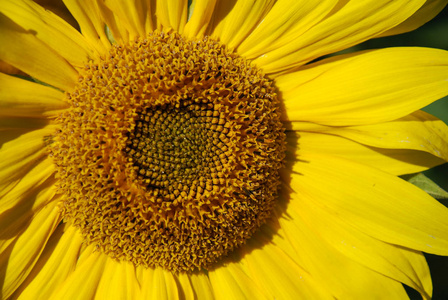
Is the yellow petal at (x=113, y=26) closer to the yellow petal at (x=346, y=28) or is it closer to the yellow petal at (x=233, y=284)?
the yellow petal at (x=346, y=28)

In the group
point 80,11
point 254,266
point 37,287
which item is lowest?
point 254,266

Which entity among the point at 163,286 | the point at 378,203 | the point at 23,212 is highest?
the point at 23,212

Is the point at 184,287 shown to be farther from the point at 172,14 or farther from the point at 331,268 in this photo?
the point at 172,14

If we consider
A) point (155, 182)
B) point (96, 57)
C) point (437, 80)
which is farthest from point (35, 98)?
point (437, 80)

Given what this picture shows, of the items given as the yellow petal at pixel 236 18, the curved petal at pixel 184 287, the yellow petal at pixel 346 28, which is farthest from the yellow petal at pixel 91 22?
the curved petal at pixel 184 287

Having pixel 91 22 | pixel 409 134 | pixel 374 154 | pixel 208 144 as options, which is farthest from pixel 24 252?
pixel 409 134

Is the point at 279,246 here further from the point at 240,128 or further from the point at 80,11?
the point at 80,11

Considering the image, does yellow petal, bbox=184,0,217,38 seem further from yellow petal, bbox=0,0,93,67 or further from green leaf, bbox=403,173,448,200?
green leaf, bbox=403,173,448,200
